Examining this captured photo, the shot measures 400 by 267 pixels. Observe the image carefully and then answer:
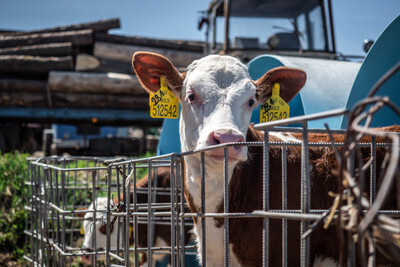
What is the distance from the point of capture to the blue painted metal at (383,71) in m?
3.55

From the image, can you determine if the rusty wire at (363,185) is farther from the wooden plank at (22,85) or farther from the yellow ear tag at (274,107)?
the wooden plank at (22,85)

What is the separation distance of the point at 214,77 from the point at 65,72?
715 cm

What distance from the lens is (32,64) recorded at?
923 cm

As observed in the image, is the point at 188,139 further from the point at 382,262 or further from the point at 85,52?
the point at 85,52

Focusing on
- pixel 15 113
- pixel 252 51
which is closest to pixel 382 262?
pixel 252 51

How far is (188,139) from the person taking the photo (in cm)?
297

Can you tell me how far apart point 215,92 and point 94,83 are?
701cm

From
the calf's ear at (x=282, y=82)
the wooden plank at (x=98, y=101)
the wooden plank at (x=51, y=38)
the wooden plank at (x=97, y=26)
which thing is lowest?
the calf's ear at (x=282, y=82)

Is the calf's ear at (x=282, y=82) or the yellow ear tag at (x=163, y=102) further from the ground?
the calf's ear at (x=282, y=82)

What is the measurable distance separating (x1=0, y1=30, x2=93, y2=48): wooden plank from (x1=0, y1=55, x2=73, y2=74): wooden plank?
536 mm

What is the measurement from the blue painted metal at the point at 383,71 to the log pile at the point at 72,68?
6316 mm

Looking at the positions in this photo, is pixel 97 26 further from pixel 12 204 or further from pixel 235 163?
pixel 235 163

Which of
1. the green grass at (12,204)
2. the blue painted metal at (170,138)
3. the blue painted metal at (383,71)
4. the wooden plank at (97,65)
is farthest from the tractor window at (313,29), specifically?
the green grass at (12,204)

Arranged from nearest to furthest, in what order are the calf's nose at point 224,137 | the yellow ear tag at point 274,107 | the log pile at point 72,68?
the calf's nose at point 224,137
the yellow ear tag at point 274,107
the log pile at point 72,68
